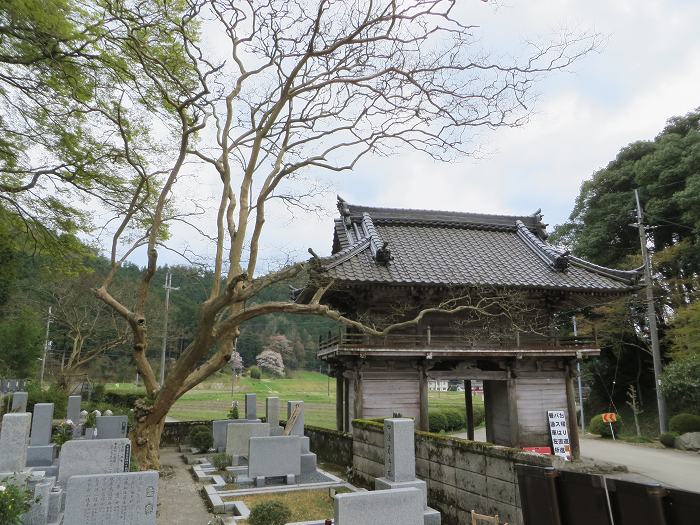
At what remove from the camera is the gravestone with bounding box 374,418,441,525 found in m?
8.64

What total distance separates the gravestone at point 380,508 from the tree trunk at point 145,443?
7495mm

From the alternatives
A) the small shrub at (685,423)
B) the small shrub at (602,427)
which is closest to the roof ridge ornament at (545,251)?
the small shrub at (685,423)

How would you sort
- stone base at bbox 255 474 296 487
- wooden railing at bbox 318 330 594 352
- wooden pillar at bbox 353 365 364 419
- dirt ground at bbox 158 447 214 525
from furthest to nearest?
wooden railing at bbox 318 330 594 352
wooden pillar at bbox 353 365 364 419
stone base at bbox 255 474 296 487
dirt ground at bbox 158 447 214 525

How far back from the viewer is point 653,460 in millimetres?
16812

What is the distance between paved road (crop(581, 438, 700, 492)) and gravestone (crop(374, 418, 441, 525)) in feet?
24.9

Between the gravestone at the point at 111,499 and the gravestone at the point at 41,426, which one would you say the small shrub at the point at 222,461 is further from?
the gravestone at the point at 111,499

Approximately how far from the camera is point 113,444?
9.20 metres

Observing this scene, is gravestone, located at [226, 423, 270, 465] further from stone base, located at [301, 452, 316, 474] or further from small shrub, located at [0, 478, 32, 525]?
small shrub, located at [0, 478, 32, 525]

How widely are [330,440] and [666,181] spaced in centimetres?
2572

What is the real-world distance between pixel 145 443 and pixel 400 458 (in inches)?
271

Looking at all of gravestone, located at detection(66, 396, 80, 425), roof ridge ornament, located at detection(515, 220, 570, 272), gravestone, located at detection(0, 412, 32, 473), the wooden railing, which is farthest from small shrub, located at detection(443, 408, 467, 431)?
gravestone, located at detection(0, 412, 32, 473)

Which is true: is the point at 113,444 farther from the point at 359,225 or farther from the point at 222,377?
the point at 222,377

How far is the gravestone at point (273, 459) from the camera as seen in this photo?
11891 millimetres

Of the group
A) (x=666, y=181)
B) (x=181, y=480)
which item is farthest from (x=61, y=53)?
(x=666, y=181)
